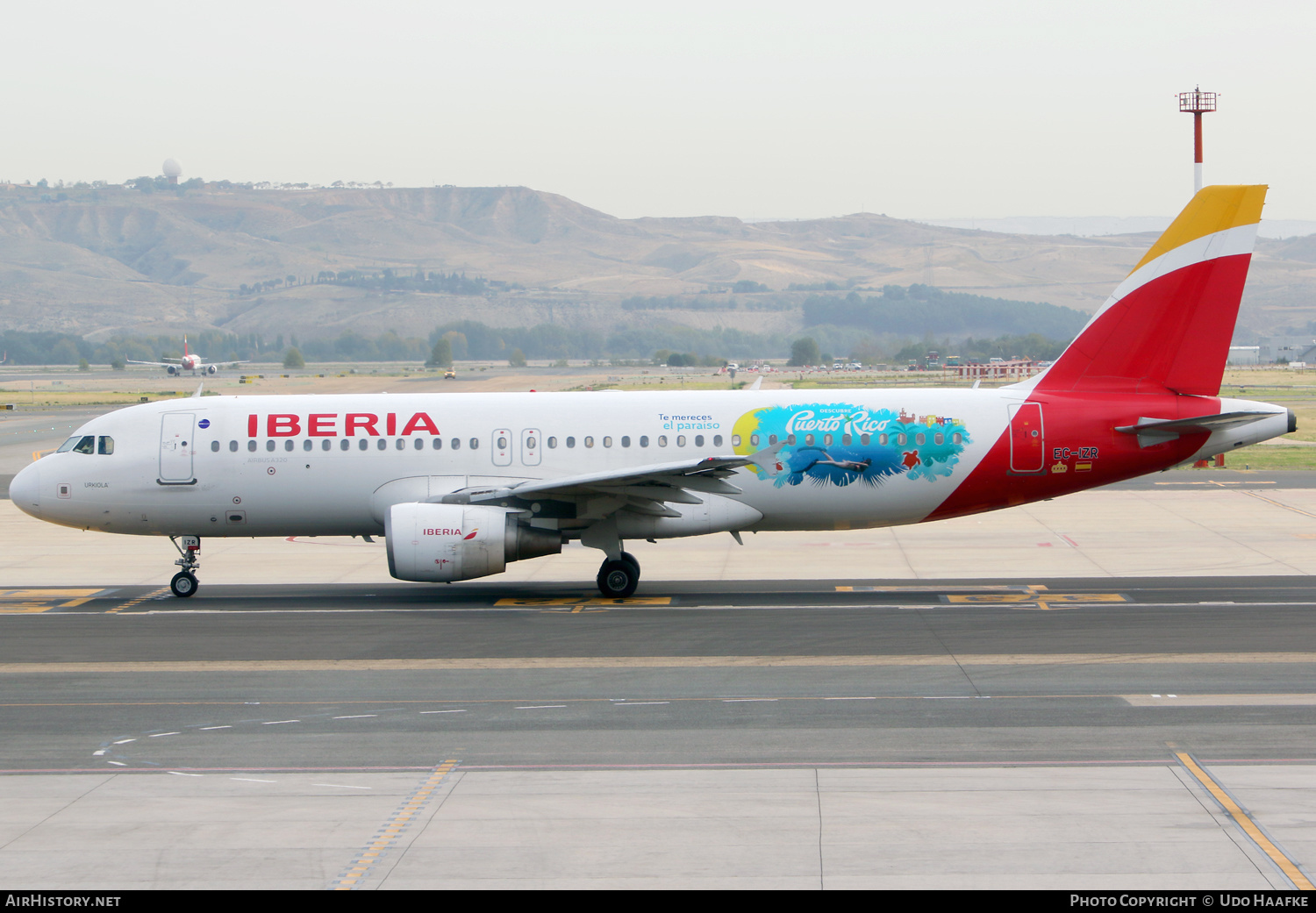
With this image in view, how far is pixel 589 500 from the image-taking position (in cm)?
2283

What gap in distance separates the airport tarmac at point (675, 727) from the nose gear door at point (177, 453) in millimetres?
2427

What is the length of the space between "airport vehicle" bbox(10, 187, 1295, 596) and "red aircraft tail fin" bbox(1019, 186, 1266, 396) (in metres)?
0.04

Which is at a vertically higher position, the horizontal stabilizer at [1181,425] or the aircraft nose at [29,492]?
the horizontal stabilizer at [1181,425]

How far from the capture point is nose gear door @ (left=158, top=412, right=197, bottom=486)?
24.0 m

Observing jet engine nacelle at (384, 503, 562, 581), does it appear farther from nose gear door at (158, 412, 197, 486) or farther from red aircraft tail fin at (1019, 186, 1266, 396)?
red aircraft tail fin at (1019, 186, 1266, 396)

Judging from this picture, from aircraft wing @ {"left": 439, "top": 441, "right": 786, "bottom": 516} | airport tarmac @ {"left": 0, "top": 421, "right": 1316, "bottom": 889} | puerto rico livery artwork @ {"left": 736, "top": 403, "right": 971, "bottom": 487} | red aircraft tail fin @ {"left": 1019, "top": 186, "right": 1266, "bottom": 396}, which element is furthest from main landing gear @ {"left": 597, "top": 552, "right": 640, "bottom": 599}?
red aircraft tail fin @ {"left": 1019, "top": 186, "right": 1266, "bottom": 396}

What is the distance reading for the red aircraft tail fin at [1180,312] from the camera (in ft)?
76.0

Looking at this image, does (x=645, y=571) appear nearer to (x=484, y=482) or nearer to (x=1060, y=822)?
(x=484, y=482)

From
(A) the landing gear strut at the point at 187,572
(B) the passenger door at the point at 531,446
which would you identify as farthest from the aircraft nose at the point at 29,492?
(B) the passenger door at the point at 531,446

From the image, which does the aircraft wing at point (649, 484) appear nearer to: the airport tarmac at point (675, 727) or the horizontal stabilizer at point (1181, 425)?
the airport tarmac at point (675, 727)

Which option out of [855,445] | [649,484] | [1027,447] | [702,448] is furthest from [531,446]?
[1027,447]

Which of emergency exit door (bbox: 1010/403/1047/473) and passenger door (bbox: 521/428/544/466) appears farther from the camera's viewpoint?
passenger door (bbox: 521/428/544/466)

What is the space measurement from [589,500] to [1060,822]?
507 inches
